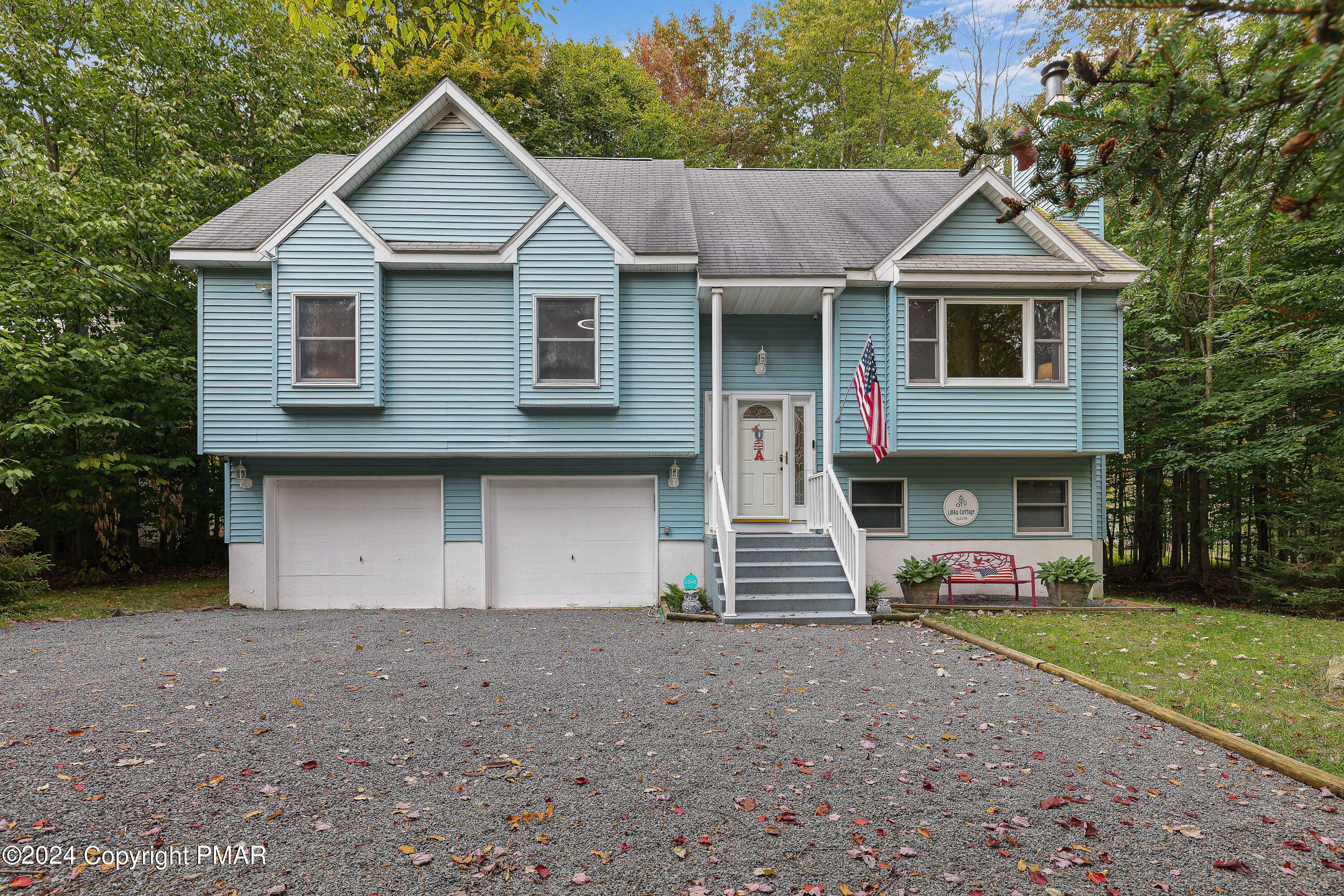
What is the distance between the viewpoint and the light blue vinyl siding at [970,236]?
9.80 metres

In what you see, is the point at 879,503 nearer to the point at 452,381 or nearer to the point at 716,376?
the point at 716,376

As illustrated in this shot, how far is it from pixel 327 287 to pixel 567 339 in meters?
3.51

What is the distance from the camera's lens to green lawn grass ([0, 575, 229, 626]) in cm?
856

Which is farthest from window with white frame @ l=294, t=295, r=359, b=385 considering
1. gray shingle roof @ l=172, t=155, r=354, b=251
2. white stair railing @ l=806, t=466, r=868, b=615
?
white stair railing @ l=806, t=466, r=868, b=615

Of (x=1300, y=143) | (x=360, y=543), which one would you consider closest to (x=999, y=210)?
(x=1300, y=143)

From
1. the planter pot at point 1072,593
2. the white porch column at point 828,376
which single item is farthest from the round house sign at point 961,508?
the white porch column at point 828,376

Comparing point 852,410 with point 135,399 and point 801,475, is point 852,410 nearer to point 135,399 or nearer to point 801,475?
point 801,475

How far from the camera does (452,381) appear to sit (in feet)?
31.7

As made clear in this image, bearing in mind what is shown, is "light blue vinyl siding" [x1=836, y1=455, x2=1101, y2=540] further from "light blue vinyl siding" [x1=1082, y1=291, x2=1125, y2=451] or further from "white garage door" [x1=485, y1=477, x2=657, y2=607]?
"white garage door" [x1=485, y1=477, x2=657, y2=607]

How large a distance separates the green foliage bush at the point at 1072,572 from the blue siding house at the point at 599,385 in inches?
28.7

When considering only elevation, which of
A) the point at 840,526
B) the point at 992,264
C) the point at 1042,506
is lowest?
the point at 840,526

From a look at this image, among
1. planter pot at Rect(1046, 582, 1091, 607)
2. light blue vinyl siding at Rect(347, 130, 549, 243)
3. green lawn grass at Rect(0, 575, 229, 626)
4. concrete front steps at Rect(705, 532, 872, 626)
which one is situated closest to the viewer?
concrete front steps at Rect(705, 532, 872, 626)

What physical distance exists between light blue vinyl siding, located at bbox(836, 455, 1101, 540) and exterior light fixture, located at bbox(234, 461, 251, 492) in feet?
29.9

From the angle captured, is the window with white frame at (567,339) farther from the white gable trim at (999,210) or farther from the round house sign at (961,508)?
the round house sign at (961,508)
